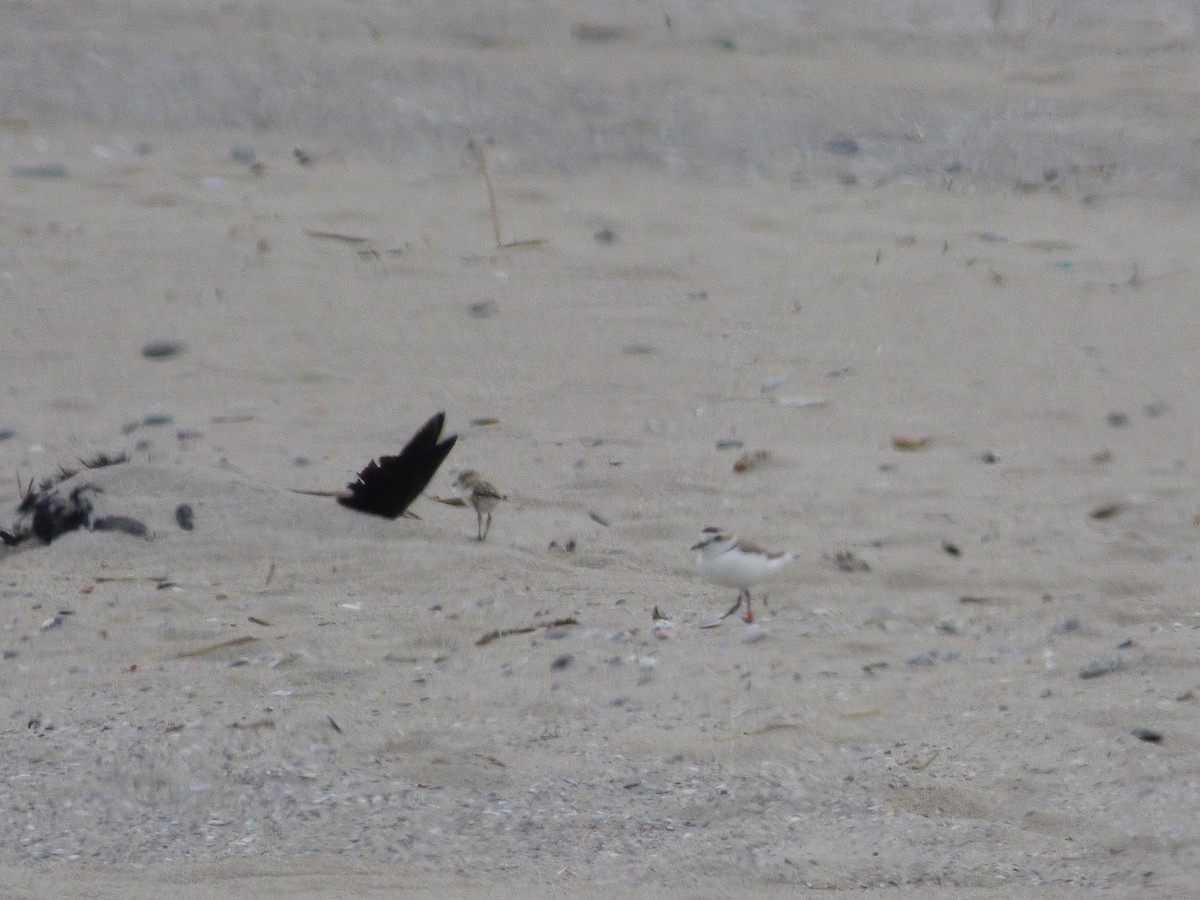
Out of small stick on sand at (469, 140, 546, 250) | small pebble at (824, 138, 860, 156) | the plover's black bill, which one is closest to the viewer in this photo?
the plover's black bill

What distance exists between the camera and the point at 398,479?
18.6 feet

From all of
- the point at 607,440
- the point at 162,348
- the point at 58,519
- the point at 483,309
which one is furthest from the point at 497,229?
the point at 58,519

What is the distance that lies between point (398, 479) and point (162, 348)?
2.41 meters

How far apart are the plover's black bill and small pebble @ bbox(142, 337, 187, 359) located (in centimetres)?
222

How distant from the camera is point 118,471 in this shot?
228 inches

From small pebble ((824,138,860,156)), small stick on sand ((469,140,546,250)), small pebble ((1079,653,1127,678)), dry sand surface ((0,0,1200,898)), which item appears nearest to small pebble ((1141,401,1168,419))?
dry sand surface ((0,0,1200,898))

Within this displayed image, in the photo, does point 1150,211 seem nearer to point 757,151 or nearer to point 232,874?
point 757,151

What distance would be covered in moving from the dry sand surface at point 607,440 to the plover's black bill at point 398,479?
0.22ft

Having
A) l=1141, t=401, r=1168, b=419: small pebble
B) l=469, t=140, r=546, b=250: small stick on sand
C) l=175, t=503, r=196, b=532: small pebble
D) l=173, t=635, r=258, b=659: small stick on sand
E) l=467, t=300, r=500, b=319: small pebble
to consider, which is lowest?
l=173, t=635, r=258, b=659: small stick on sand

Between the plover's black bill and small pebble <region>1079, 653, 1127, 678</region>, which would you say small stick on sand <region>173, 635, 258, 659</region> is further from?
small pebble <region>1079, 653, 1127, 678</region>

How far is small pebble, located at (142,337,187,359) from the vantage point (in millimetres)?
7605

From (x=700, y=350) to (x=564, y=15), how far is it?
4304 millimetres

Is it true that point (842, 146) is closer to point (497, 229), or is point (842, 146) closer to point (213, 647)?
point (497, 229)

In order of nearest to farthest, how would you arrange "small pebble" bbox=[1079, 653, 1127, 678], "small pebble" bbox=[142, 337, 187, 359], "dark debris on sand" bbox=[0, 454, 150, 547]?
"small pebble" bbox=[1079, 653, 1127, 678], "dark debris on sand" bbox=[0, 454, 150, 547], "small pebble" bbox=[142, 337, 187, 359]
